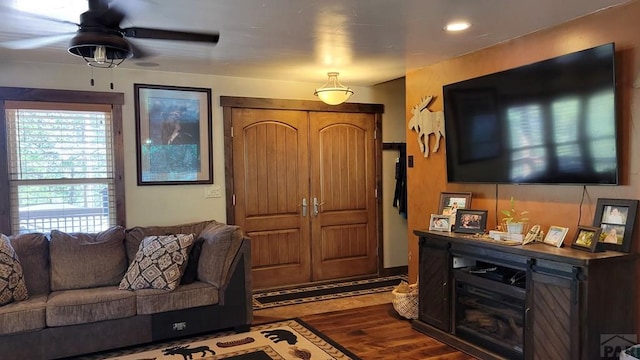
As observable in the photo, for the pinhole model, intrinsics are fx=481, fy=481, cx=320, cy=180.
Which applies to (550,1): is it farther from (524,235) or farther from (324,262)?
(324,262)

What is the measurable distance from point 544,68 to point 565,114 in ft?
1.14

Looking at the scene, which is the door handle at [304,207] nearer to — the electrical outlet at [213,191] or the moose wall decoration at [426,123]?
the electrical outlet at [213,191]

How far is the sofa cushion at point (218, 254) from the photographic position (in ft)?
12.7

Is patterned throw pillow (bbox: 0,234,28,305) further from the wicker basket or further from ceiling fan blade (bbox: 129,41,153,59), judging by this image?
the wicker basket

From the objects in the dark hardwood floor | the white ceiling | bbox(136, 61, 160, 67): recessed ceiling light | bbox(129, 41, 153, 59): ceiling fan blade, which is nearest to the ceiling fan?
the white ceiling

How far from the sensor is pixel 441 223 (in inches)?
152

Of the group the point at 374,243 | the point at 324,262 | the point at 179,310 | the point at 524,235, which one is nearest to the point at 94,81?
the point at 179,310

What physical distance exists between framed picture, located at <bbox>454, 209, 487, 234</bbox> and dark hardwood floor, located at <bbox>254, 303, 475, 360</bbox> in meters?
0.89

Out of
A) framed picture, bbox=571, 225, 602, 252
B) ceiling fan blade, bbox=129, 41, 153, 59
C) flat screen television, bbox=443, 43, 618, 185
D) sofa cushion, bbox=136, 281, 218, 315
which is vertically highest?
ceiling fan blade, bbox=129, 41, 153, 59

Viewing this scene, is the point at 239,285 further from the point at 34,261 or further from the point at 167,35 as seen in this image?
the point at 167,35

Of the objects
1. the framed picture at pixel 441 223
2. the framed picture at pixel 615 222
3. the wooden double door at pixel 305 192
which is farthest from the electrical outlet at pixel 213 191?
the framed picture at pixel 615 222

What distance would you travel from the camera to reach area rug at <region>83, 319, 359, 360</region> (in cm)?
343

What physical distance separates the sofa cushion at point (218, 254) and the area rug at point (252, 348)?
0.46 metres

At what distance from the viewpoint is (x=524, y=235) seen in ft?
10.8
